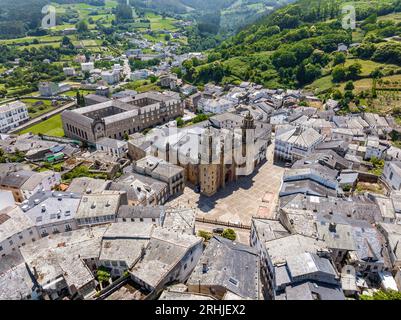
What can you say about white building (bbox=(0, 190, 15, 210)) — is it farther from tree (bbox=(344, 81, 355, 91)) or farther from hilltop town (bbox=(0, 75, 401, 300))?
tree (bbox=(344, 81, 355, 91))

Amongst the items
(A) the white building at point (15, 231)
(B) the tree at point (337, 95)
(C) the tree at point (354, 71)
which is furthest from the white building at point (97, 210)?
(C) the tree at point (354, 71)

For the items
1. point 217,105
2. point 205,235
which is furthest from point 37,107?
point 205,235

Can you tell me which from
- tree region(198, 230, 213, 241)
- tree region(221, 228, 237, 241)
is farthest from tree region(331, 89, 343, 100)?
tree region(198, 230, 213, 241)

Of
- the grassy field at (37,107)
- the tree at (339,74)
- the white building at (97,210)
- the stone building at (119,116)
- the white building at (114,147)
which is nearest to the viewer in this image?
the white building at (97,210)

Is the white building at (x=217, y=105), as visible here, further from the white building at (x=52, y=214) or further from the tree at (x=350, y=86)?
the white building at (x=52, y=214)

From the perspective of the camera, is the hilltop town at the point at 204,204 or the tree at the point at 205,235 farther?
the tree at the point at 205,235
